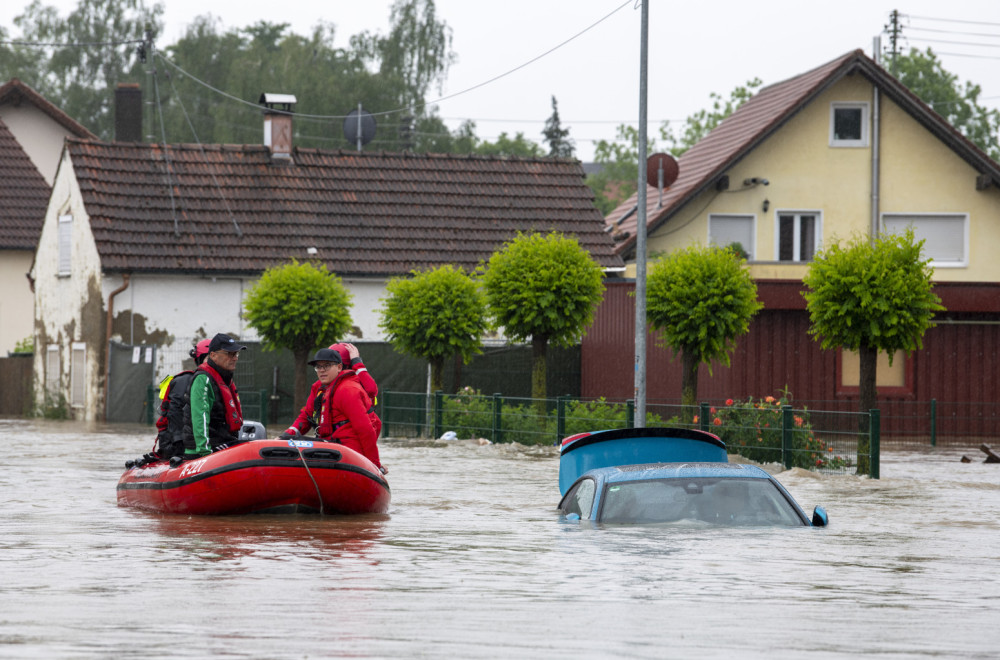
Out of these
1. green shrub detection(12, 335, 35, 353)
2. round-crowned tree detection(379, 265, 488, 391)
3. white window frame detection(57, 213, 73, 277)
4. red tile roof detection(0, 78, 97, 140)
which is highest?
red tile roof detection(0, 78, 97, 140)

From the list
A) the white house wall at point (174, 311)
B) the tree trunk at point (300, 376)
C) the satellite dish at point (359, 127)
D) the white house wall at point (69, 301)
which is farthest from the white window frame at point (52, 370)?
the satellite dish at point (359, 127)

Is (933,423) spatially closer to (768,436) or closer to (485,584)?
(768,436)

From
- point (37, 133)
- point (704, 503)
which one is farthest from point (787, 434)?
point (37, 133)

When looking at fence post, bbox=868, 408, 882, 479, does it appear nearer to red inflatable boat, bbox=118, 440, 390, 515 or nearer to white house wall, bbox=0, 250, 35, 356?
red inflatable boat, bbox=118, 440, 390, 515

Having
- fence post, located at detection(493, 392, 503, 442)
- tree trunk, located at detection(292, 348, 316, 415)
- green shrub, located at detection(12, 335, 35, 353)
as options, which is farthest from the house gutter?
fence post, located at detection(493, 392, 503, 442)

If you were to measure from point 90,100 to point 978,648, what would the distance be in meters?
68.7

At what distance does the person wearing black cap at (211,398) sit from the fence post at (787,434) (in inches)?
361

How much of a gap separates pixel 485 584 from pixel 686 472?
274 centimetres

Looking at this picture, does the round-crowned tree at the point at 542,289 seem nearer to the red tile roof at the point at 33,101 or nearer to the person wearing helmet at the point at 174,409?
the person wearing helmet at the point at 174,409

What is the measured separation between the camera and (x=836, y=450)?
859 inches

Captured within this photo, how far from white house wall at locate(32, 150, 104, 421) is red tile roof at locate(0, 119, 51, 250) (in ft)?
18.2

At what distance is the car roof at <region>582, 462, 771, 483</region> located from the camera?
40.5 ft

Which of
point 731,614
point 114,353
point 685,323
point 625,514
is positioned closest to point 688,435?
point 625,514

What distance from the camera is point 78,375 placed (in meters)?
37.2
